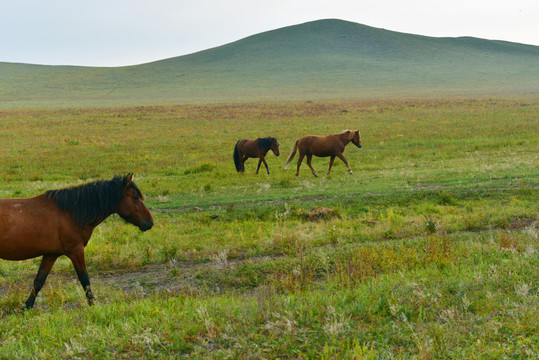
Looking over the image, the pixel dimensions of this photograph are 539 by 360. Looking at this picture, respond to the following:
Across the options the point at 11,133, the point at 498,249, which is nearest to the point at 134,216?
the point at 498,249

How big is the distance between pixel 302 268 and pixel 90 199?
341cm

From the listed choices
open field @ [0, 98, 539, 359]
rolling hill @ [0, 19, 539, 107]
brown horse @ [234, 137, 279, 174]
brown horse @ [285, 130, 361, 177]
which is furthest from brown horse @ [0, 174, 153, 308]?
rolling hill @ [0, 19, 539, 107]

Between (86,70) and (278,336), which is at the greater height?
(86,70)

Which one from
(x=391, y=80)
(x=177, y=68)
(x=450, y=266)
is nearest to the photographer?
(x=450, y=266)

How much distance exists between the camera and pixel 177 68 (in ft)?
481

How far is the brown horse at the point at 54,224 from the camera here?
251 inches

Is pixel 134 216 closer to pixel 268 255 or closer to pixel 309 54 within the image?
pixel 268 255

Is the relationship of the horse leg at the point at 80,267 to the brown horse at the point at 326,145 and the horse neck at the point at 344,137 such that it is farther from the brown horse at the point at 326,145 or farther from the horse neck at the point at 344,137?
the horse neck at the point at 344,137

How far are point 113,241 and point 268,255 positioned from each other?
3823mm

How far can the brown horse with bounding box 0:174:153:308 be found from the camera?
6375mm

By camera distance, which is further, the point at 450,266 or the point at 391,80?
the point at 391,80

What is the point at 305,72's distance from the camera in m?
Result: 132

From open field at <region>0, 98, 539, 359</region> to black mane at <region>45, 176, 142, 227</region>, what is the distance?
1088mm

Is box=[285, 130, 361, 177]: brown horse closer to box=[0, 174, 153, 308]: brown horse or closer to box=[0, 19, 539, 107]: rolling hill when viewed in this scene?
box=[0, 174, 153, 308]: brown horse
